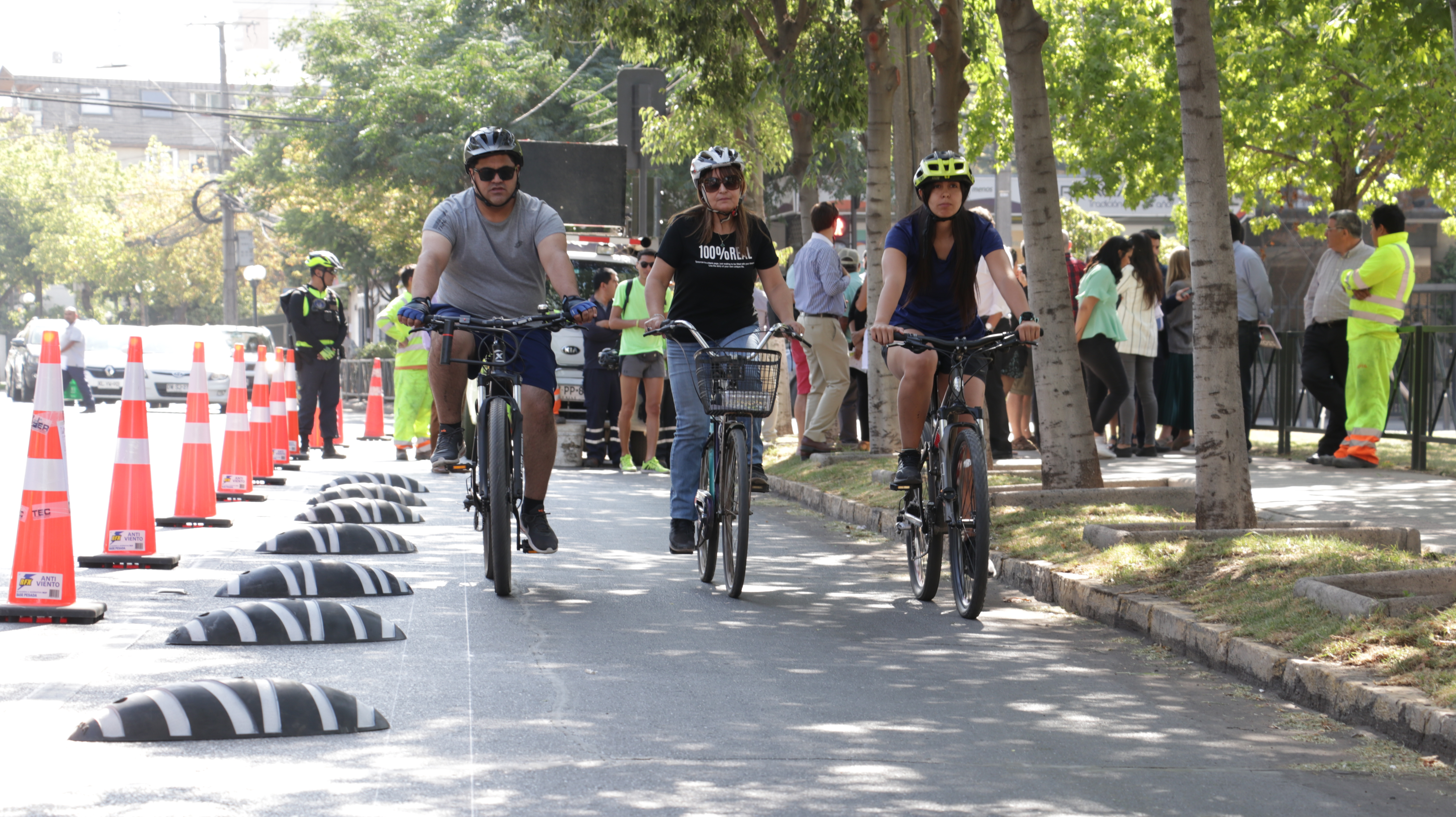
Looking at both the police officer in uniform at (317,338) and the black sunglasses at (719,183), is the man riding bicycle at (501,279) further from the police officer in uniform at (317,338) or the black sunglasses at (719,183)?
the police officer in uniform at (317,338)

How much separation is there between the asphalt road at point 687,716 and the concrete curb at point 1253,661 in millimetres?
92

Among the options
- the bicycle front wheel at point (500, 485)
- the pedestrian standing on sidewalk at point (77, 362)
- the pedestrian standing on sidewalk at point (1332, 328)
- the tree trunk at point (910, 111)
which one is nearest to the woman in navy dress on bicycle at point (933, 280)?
the bicycle front wheel at point (500, 485)

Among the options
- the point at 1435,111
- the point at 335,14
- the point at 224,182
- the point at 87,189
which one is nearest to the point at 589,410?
the point at 1435,111

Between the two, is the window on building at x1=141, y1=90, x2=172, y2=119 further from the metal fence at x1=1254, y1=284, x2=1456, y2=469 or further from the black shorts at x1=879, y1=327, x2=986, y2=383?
the black shorts at x1=879, y1=327, x2=986, y2=383

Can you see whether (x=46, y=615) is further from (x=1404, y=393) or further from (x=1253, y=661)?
(x=1404, y=393)

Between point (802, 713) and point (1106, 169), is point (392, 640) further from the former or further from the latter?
point (1106, 169)

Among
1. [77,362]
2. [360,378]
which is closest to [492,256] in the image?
[77,362]

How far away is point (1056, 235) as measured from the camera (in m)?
9.96

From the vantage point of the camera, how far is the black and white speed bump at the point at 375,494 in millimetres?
11711

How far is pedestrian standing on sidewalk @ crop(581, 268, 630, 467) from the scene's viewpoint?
16.2 meters

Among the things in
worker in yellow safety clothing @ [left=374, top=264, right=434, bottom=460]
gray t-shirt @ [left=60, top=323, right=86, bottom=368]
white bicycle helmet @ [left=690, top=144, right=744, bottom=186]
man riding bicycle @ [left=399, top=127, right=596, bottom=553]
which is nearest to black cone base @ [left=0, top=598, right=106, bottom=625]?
man riding bicycle @ [left=399, top=127, right=596, bottom=553]

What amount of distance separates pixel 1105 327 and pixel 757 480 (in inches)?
303

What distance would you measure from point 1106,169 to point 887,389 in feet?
52.5

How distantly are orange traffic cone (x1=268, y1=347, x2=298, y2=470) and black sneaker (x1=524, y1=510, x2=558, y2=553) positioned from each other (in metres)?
8.60
